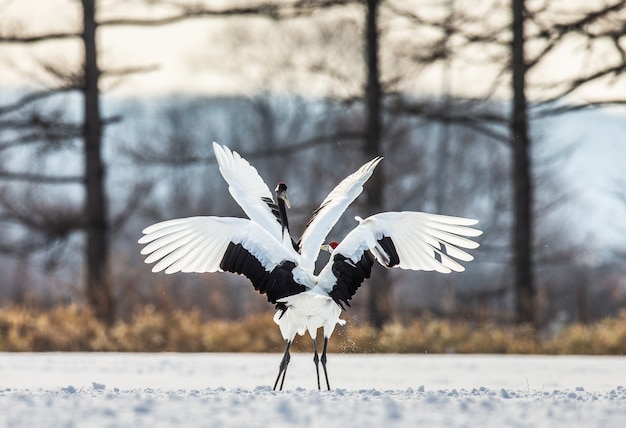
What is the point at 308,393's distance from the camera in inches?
386

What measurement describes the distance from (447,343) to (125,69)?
24.1 ft

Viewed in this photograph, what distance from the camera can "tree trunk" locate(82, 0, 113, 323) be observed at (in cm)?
2072

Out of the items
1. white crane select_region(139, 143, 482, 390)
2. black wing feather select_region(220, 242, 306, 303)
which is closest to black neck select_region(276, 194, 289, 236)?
white crane select_region(139, 143, 482, 390)

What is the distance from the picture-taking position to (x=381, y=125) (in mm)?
20734

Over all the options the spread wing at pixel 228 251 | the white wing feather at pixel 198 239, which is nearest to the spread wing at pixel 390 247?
the spread wing at pixel 228 251

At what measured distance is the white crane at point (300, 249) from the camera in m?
10.1

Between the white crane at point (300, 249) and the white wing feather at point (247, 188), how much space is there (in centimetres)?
1

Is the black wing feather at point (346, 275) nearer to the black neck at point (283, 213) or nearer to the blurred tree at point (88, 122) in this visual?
the black neck at point (283, 213)

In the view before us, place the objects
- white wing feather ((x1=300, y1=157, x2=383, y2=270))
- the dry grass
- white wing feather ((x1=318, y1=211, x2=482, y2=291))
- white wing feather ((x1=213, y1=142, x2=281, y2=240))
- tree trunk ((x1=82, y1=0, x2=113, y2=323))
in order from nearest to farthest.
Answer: white wing feather ((x1=300, y1=157, x2=383, y2=270)) → white wing feather ((x1=318, y1=211, x2=482, y2=291)) → white wing feather ((x1=213, y1=142, x2=281, y2=240)) → the dry grass → tree trunk ((x1=82, y1=0, x2=113, y2=323))

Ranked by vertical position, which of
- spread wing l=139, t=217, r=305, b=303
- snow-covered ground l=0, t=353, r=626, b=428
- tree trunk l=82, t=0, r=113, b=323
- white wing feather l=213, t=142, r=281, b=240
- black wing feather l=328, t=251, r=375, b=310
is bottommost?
snow-covered ground l=0, t=353, r=626, b=428

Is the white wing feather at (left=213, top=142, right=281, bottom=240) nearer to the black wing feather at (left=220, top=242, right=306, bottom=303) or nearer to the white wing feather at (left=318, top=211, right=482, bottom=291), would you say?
the black wing feather at (left=220, top=242, right=306, bottom=303)

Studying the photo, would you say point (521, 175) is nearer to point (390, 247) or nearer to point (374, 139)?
point (374, 139)

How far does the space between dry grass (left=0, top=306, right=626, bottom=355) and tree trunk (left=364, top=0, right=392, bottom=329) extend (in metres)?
1.42

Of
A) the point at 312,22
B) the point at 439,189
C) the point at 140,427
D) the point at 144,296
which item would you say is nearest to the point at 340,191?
the point at 140,427
